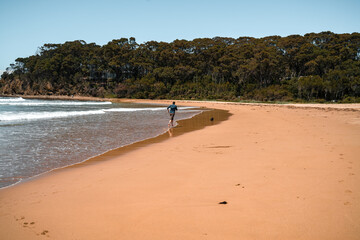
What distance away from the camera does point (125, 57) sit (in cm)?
7625

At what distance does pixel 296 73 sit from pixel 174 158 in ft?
187

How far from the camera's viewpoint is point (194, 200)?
3.77 metres

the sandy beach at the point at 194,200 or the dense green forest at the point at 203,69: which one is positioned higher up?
the dense green forest at the point at 203,69

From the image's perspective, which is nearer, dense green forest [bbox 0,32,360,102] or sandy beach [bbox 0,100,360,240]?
sandy beach [bbox 0,100,360,240]

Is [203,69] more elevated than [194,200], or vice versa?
[203,69]

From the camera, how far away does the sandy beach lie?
2947mm

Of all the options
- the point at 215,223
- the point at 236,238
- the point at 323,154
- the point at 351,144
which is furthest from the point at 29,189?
the point at 351,144

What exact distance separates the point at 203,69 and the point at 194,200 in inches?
2776

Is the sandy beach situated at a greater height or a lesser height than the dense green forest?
lesser

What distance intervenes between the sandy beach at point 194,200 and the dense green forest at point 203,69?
127ft

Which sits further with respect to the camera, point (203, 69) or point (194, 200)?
point (203, 69)

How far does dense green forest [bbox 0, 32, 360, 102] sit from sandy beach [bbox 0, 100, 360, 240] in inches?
1524

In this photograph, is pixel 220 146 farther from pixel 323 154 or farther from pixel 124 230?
pixel 124 230

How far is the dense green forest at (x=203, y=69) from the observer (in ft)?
150
